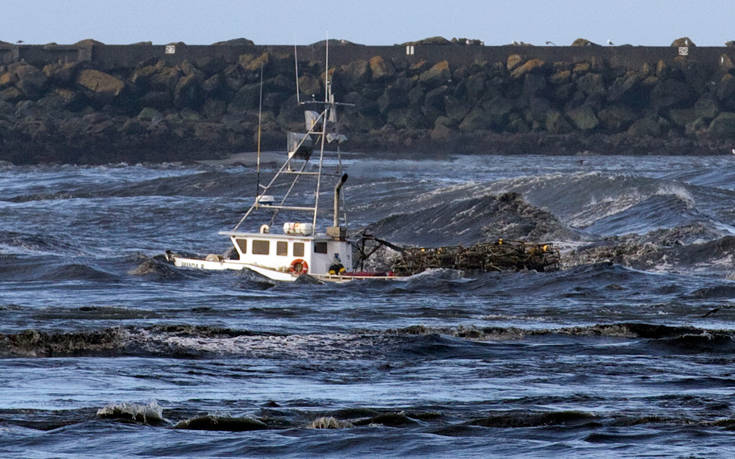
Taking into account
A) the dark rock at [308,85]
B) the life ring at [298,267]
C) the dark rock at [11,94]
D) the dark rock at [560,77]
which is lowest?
the life ring at [298,267]

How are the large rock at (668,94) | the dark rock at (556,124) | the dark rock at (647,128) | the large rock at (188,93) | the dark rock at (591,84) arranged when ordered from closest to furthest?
the large rock at (188,93) → the dark rock at (556,124) → the dark rock at (647,128) → the dark rock at (591,84) → the large rock at (668,94)

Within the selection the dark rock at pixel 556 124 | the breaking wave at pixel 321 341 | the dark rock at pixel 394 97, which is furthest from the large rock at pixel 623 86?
the breaking wave at pixel 321 341

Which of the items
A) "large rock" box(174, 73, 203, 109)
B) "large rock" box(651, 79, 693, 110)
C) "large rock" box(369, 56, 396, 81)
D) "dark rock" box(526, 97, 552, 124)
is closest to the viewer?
"large rock" box(174, 73, 203, 109)

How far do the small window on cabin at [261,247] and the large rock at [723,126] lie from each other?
3386 inches

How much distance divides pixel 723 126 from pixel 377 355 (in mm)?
97822

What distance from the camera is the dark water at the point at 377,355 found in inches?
474

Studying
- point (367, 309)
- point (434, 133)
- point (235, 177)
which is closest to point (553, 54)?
point (434, 133)

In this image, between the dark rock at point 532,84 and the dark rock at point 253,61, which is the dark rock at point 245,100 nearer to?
the dark rock at point 253,61

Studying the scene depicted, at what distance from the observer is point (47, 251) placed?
37.4 m

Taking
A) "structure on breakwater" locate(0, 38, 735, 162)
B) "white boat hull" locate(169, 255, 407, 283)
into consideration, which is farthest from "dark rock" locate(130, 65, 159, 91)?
"white boat hull" locate(169, 255, 407, 283)

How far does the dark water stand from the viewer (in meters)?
12.0

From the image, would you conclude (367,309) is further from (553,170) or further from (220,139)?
(220,139)

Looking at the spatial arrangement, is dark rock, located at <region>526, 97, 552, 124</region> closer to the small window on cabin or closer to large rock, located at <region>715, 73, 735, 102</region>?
large rock, located at <region>715, 73, 735, 102</region>

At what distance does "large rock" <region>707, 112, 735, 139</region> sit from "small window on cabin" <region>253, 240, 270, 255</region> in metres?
86.0
